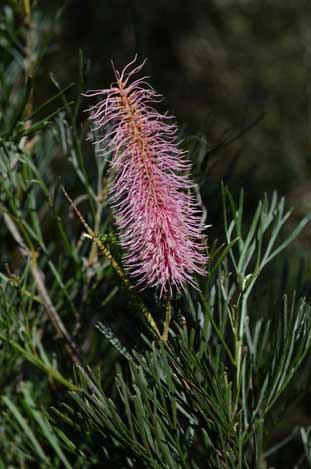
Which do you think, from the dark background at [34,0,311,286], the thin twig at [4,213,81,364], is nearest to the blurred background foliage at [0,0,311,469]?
the thin twig at [4,213,81,364]

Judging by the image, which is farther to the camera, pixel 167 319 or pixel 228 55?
pixel 228 55

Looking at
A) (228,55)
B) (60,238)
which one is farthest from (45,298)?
(228,55)

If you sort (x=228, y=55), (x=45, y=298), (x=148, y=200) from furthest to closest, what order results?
1. (x=228, y=55)
2. (x=45, y=298)
3. (x=148, y=200)

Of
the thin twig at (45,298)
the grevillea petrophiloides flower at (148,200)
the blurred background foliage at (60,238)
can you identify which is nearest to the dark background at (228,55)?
the blurred background foliage at (60,238)

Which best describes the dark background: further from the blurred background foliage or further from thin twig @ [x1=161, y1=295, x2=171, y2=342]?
thin twig @ [x1=161, y1=295, x2=171, y2=342]

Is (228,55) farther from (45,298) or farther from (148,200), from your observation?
(148,200)

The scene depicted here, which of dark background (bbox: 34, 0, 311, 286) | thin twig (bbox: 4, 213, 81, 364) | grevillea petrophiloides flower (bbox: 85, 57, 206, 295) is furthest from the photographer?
dark background (bbox: 34, 0, 311, 286)

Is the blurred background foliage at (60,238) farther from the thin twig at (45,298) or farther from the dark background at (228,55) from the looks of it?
the dark background at (228,55)

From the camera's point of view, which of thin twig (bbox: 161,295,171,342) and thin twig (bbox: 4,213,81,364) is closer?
thin twig (bbox: 161,295,171,342)

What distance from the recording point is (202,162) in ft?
1.86

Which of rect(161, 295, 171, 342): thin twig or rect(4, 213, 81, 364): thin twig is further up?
rect(4, 213, 81, 364): thin twig

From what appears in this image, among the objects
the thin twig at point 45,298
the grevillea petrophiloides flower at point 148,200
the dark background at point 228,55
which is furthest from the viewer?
the dark background at point 228,55

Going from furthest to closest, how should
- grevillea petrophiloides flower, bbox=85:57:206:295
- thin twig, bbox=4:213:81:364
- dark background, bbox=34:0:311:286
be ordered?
dark background, bbox=34:0:311:286
thin twig, bbox=4:213:81:364
grevillea petrophiloides flower, bbox=85:57:206:295

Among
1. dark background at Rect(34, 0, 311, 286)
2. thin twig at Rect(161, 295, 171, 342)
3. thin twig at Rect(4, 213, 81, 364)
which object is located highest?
dark background at Rect(34, 0, 311, 286)
